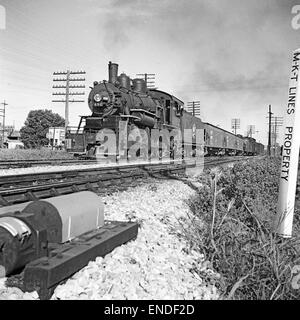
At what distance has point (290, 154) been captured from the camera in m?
4.48

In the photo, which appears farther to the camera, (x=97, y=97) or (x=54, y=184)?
(x=97, y=97)

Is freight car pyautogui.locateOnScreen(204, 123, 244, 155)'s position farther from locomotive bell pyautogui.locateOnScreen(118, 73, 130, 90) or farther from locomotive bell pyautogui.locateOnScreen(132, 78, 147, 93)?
locomotive bell pyautogui.locateOnScreen(118, 73, 130, 90)

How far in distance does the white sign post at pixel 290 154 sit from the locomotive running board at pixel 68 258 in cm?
215

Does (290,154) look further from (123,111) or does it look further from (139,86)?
(139,86)

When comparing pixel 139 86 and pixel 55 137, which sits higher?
pixel 139 86

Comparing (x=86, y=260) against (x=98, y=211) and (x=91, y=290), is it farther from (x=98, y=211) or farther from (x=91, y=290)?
(x=98, y=211)

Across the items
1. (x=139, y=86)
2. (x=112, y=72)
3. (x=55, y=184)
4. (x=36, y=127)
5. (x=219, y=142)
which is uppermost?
(x=36, y=127)

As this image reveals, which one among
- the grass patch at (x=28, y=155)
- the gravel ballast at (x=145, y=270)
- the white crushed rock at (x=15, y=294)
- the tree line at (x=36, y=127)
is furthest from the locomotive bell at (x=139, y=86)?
the tree line at (x=36, y=127)

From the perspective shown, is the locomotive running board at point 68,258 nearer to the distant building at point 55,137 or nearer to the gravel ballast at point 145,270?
the gravel ballast at point 145,270

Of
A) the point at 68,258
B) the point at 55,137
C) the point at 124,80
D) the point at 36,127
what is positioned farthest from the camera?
the point at 36,127

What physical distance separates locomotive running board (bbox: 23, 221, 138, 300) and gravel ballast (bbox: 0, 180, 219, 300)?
7cm

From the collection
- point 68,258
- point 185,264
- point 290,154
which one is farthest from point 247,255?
point 68,258

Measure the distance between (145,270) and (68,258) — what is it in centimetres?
93
